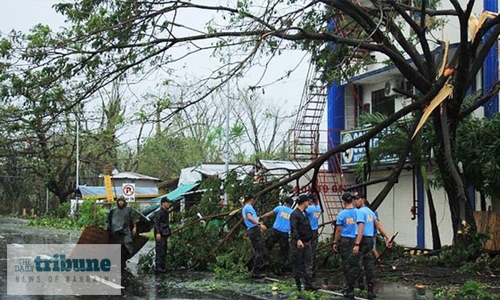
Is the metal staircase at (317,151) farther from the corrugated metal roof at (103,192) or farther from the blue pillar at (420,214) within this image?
the corrugated metal roof at (103,192)

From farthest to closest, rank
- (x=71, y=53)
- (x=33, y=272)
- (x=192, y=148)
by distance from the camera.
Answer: (x=192, y=148)
(x=33, y=272)
(x=71, y=53)

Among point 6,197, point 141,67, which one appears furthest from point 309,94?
point 6,197

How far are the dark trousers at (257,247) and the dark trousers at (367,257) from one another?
309 centimetres

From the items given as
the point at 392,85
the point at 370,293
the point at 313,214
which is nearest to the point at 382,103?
the point at 392,85

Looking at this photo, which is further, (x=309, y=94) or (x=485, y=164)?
(x=309, y=94)

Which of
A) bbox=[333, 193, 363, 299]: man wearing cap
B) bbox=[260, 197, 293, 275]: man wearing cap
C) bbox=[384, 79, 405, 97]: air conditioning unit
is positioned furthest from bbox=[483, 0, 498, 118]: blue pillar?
bbox=[333, 193, 363, 299]: man wearing cap

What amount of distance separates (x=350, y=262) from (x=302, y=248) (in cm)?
106

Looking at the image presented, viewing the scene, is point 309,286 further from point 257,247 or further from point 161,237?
point 161,237

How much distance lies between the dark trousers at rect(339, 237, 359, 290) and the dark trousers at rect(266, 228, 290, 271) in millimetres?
2694

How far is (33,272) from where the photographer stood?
16.8m

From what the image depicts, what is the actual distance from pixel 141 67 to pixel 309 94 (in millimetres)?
5670

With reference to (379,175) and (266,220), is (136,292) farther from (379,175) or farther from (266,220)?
(379,175)

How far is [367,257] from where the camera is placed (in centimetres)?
1309

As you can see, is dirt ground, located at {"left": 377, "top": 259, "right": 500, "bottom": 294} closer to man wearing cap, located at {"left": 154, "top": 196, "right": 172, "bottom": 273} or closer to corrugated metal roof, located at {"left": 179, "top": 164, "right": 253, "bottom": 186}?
man wearing cap, located at {"left": 154, "top": 196, "right": 172, "bottom": 273}
